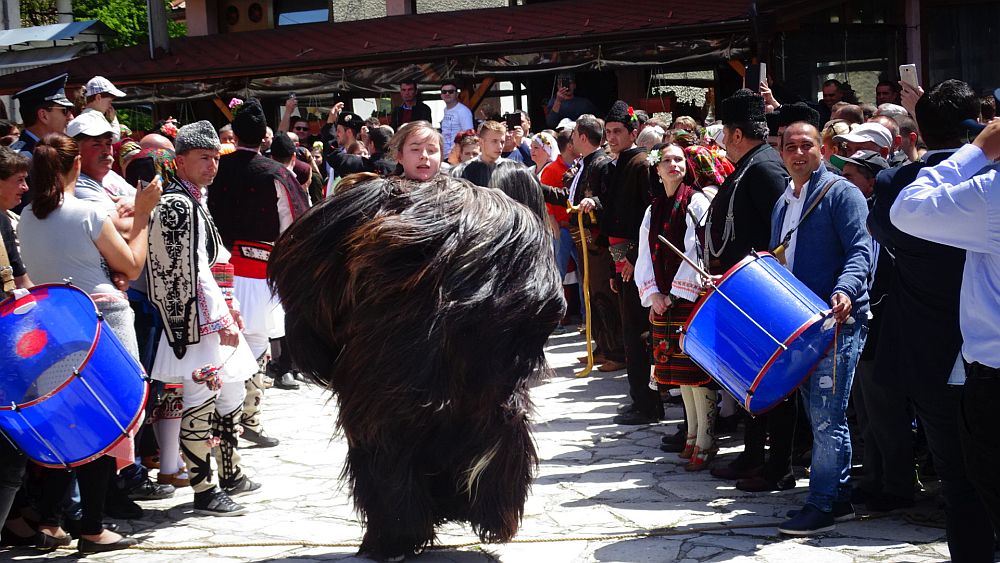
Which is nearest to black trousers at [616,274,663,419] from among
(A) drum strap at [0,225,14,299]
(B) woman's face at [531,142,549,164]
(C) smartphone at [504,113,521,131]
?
(A) drum strap at [0,225,14,299]

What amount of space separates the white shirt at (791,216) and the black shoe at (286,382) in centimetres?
510

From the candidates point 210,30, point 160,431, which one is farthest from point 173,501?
point 210,30

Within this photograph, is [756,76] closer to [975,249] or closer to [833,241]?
[833,241]

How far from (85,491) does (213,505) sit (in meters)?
0.76

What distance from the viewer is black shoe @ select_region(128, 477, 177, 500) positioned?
19.3 feet

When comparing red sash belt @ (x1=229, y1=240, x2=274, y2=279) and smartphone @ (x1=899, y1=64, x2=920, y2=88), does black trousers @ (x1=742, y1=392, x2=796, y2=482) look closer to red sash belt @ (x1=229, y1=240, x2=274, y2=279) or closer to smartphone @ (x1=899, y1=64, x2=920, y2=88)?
smartphone @ (x1=899, y1=64, x2=920, y2=88)

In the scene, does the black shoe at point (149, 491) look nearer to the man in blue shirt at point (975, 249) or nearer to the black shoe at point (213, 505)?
the black shoe at point (213, 505)

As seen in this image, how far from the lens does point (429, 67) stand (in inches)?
619

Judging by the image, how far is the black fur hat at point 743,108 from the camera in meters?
5.61

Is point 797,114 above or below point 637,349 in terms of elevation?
above

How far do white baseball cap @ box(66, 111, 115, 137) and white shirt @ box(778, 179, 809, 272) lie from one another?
3398 millimetres

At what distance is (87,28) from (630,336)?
66.2ft

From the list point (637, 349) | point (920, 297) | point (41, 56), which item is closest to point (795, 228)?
point (920, 297)

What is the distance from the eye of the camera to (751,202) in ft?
18.2
